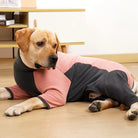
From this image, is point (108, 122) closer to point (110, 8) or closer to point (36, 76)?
point (36, 76)

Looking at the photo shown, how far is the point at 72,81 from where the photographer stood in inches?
77.3

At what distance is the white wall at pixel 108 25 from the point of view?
11.7ft

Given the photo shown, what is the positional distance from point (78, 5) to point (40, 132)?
230cm

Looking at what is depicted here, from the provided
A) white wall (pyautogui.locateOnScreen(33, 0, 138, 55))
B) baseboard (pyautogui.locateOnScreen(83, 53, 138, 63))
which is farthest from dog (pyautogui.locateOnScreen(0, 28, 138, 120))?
baseboard (pyautogui.locateOnScreen(83, 53, 138, 63))

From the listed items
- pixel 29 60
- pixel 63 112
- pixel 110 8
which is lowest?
pixel 63 112

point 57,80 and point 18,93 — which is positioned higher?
point 57,80

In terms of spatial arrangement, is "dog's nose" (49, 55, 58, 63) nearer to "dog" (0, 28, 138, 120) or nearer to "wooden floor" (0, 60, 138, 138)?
"dog" (0, 28, 138, 120)

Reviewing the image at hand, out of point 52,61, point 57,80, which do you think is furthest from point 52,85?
point 52,61

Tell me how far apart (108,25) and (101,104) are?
197 centimetres

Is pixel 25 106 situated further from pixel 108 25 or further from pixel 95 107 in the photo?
pixel 108 25

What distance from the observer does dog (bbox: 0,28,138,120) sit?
1.80 meters

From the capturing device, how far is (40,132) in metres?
1.50

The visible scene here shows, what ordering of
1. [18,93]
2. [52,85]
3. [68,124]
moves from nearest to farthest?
1. [68,124]
2. [52,85]
3. [18,93]

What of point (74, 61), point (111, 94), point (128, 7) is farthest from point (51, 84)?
point (128, 7)
